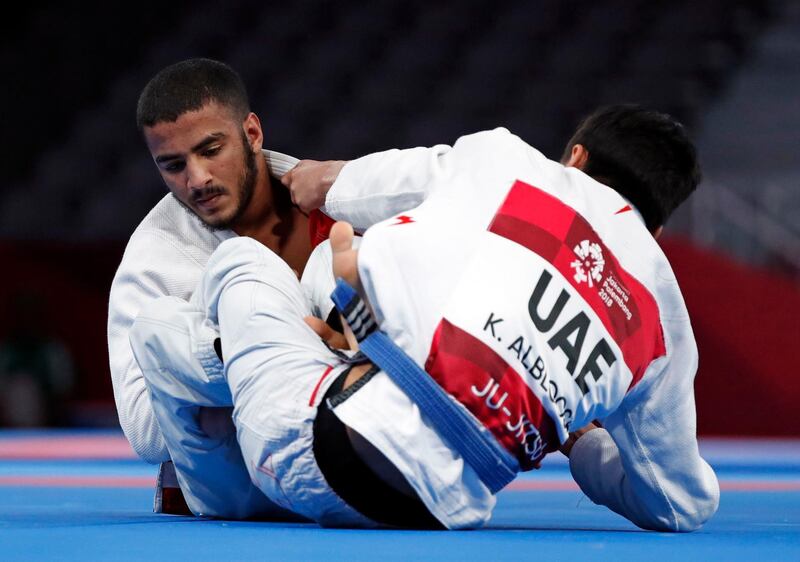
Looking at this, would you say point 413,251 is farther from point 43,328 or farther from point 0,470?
point 43,328

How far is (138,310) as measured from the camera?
116 inches

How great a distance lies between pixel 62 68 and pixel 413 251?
10.1 metres

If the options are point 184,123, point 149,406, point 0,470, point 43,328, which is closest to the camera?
point 149,406

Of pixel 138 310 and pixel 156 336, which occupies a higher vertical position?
pixel 156 336

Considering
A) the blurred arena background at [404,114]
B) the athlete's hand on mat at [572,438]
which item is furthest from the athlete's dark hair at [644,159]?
the blurred arena background at [404,114]

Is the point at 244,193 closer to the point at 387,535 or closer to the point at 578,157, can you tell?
the point at 578,157

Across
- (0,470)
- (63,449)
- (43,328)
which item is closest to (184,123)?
(0,470)

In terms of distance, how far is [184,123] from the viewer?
303 cm

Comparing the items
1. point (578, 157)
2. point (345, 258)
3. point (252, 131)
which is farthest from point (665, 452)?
point (252, 131)

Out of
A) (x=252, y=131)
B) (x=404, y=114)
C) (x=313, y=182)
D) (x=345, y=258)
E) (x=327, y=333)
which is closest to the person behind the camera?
(x=345, y=258)

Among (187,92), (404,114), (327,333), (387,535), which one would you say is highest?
(187,92)

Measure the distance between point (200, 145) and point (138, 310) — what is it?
437 mm

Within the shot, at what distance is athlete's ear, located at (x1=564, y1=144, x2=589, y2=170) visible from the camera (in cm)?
255

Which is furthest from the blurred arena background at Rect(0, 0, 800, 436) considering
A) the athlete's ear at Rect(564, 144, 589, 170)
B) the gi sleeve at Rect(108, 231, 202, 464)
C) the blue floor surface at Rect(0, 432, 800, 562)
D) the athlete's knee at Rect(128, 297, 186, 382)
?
the athlete's knee at Rect(128, 297, 186, 382)
